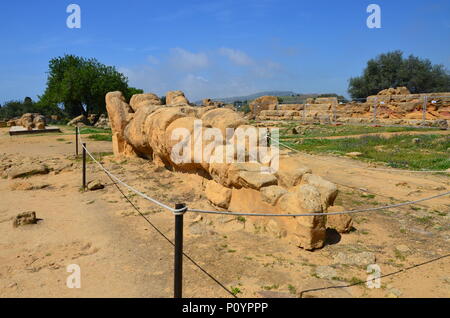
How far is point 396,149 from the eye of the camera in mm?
12234

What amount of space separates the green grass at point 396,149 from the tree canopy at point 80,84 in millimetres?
20505

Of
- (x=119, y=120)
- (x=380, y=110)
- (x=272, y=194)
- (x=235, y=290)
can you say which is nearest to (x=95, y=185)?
(x=119, y=120)

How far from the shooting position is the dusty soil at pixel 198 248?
11.8ft

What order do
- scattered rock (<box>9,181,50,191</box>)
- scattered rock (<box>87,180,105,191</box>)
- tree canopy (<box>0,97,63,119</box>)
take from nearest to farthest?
scattered rock (<box>87,180,105,191</box>)
scattered rock (<box>9,181,50,191</box>)
tree canopy (<box>0,97,63,119</box>)

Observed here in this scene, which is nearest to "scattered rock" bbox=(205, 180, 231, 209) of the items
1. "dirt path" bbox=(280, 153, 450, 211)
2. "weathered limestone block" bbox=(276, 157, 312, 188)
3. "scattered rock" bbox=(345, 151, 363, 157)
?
"weathered limestone block" bbox=(276, 157, 312, 188)

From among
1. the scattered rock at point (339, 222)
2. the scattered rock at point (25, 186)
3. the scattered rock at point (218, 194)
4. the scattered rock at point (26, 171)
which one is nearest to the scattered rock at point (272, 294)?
the scattered rock at point (339, 222)

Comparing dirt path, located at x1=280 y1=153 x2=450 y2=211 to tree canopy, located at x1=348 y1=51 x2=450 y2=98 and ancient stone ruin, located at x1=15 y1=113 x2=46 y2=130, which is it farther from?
tree canopy, located at x1=348 y1=51 x2=450 y2=98

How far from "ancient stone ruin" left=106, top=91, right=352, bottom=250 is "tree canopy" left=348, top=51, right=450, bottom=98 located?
3000 cm

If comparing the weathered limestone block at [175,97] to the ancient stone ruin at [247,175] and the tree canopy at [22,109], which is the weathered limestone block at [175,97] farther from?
the tree canopy at [22,109]

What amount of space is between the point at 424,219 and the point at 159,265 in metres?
4.28

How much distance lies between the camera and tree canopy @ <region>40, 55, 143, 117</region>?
93.1ft

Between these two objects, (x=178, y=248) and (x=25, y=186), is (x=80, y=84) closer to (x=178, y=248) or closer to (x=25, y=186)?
(x=25, y=186)
